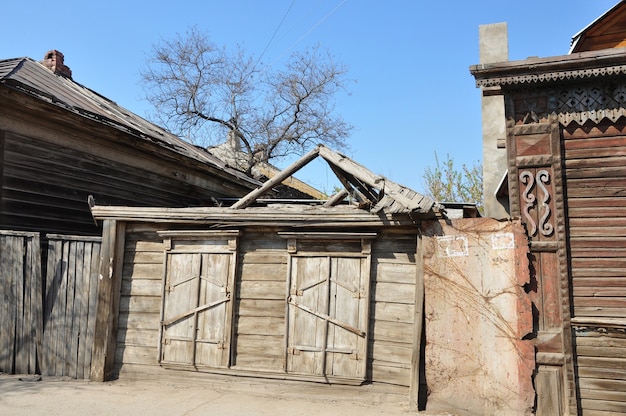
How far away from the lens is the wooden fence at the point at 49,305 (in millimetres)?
7074

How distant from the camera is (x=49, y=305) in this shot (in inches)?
285

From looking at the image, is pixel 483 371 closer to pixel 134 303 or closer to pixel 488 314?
pixel 488 314

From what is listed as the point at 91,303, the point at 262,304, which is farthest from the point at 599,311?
the point at 91,303

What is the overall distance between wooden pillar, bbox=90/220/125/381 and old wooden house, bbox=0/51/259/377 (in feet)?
0.74

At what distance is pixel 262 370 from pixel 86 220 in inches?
196

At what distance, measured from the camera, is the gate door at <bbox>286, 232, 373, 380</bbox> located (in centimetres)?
603

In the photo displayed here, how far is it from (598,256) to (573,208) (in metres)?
0.58

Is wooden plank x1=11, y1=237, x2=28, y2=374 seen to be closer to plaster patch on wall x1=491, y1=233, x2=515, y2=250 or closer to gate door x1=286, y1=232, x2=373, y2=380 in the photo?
gate door x1=286, y1=232, x2=373, y2=380

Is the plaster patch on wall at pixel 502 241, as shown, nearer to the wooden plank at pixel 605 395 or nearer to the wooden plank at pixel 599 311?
the wooden plank at pixel 599 311

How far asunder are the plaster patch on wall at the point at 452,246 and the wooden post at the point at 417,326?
0.21 m

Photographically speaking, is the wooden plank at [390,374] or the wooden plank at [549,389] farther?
the wooden plank at [390,374]

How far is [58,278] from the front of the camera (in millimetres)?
7254

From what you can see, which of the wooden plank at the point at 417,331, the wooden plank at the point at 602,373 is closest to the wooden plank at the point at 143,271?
the wooden plank at the point at 417,331

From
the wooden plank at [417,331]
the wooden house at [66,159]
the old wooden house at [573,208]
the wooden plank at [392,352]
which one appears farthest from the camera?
the wooden house at [66,159]
